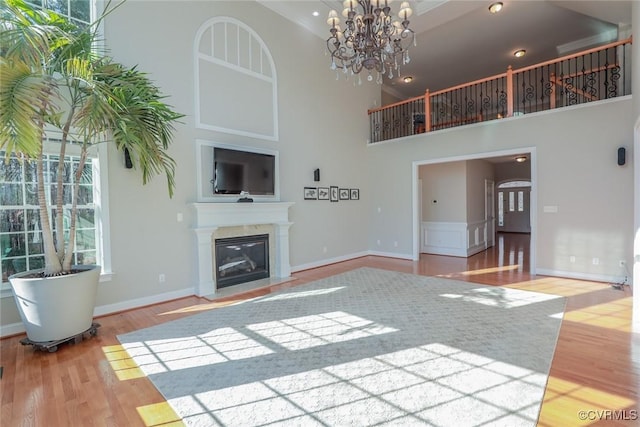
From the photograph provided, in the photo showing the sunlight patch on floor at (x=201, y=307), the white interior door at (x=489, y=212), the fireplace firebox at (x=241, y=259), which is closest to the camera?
the sunlight patch on floor at (x=201, y=307)

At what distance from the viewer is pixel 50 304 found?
282cm

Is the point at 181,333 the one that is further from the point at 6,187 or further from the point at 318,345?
the point at 6,187

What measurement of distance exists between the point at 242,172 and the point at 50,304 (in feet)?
9.82

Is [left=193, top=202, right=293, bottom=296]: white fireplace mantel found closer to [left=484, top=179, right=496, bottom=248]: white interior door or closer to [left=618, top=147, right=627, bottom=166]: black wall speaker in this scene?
[left=618, top=147, right=627, bottom=166]: black wall speaker

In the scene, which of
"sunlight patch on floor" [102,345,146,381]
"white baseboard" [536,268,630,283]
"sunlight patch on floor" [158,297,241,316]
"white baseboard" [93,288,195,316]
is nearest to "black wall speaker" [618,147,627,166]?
"white baseboard" [536,268,630,283]

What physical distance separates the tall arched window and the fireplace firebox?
6.08 feet

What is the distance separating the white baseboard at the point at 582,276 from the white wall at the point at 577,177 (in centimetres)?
2

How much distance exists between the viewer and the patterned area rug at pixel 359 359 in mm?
1950

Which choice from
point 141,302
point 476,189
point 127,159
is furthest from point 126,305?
point 476,189

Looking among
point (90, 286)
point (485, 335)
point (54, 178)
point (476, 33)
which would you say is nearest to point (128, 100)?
point (54, 178)

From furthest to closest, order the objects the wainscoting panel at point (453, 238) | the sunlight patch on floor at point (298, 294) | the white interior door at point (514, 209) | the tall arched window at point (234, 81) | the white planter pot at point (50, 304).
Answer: the white interior door at point (514, 209) < the wainscoting panel at point (453, 238) < the tall arched window at point (234, 81) < the sunlight patch on floor at point (298, 294) < the white planter pot at point (50, 304)

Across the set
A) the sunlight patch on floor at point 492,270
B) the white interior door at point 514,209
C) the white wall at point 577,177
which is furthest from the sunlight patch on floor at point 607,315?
the white interior door at point 514,209

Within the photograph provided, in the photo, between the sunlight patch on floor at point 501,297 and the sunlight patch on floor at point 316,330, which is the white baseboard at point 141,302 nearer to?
the sunlight patch on floor at point 316,330

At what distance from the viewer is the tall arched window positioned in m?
4.71
